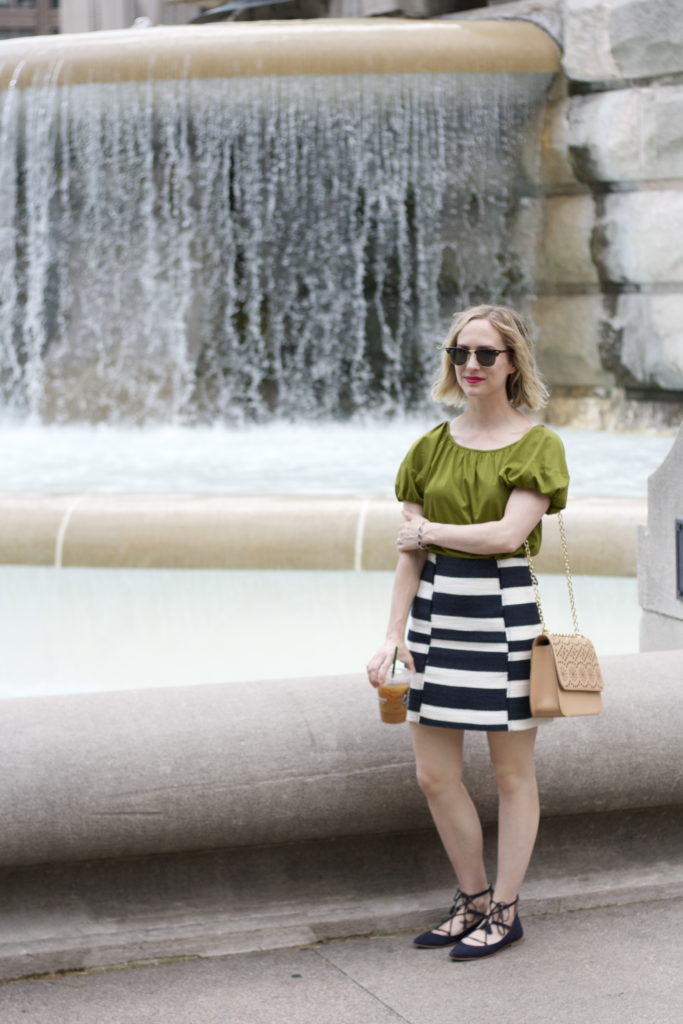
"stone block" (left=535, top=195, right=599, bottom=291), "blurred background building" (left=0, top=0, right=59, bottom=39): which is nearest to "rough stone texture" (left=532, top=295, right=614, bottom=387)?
"stone block" (left=535, top=195, right=599, bottom=291)

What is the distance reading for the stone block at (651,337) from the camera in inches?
516

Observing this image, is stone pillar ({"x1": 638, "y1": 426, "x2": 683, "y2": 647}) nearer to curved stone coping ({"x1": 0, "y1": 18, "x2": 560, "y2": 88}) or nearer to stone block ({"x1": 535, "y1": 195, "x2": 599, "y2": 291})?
curved stone coping ({"x1": 0, "y1": 18, "x2": 560, "y2": 88})

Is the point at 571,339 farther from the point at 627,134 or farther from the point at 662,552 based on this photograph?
the point at 662,552

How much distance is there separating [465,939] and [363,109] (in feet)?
35.4

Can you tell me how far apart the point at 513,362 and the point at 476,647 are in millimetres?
665

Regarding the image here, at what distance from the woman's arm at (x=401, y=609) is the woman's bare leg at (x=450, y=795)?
18cm

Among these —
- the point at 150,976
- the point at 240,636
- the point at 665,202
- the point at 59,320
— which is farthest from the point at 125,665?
the point at 59,320

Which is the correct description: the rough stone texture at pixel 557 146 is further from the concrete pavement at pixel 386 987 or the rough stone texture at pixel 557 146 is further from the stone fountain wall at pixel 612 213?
the concrete pavement at pixel 386 987

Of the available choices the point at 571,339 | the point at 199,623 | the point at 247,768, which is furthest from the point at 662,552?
the point at 571,339

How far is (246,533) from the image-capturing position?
7703 millimetres

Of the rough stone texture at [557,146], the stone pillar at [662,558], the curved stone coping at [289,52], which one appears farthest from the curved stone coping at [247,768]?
the rough stone texture at [557,146]

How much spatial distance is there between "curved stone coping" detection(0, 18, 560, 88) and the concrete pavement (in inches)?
403

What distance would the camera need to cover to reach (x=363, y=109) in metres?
13.4

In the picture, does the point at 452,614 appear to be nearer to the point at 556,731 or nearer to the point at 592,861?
the point at 556,731
